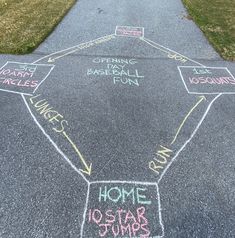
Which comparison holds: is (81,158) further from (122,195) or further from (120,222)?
(120,222)

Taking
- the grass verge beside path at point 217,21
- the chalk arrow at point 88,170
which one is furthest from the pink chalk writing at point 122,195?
the grass verge beside path at point 217,21

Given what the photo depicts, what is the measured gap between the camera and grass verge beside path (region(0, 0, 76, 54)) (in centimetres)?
1124

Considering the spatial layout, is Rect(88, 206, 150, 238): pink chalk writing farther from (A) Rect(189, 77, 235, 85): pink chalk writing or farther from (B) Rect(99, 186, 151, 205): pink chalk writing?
(A) Rect(189, 77, 235, 85): pink chalk writing

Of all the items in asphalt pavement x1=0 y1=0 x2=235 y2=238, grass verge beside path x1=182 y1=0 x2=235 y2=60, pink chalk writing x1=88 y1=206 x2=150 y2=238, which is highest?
pink chalk writing x1=88 y1=206 x2=150 y2=238

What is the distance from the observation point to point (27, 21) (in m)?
13.4

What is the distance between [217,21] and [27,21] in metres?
8.12

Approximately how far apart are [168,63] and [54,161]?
551cm

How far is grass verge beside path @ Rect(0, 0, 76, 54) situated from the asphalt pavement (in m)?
0.69

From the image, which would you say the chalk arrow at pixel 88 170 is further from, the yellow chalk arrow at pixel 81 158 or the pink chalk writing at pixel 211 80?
the pink chalk writing at pixel 211 80

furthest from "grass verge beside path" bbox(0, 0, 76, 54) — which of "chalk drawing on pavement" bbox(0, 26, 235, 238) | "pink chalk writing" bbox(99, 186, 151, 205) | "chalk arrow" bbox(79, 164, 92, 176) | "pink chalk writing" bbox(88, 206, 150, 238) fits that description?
"pink chalk writing" bbox(88, 206, 150, 238)

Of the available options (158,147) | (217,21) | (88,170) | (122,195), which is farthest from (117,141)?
(217,21)

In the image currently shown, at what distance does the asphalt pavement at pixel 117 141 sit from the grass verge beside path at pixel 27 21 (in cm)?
69

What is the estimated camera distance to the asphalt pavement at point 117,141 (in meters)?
5.31

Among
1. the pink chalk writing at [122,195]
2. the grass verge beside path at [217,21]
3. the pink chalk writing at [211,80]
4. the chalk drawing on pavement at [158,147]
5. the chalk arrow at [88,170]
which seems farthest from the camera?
the grass verge beside path at [217,21]
